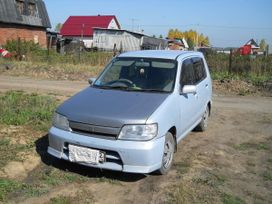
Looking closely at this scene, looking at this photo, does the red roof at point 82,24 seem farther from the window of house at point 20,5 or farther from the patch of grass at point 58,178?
the patch of grass at point 58,178

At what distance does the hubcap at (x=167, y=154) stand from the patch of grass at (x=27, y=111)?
281 centimetres

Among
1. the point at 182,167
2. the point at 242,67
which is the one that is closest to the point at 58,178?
the point at 182,167

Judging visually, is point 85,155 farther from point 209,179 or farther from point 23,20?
point 23,20

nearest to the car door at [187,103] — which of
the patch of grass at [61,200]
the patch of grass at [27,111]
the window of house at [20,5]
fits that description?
the patch of grass at [61,200]

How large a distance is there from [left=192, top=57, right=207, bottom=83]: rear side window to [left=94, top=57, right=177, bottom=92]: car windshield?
101 cm

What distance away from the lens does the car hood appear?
5066 mm

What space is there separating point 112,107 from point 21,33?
32.5 m

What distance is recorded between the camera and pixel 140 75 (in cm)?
642

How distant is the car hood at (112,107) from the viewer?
5.07 meters

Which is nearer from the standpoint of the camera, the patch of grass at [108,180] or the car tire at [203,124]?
the patch of grass at [108,180]

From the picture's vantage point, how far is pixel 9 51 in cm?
2516

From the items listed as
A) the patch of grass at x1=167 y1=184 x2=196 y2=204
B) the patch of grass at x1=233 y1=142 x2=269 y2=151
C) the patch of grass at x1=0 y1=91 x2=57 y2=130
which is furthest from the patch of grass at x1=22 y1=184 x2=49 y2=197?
the patch of grass at x1=233 y1=142 x2=269 y2=151

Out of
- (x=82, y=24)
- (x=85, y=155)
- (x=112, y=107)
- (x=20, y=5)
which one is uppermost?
(x=20, y=5)

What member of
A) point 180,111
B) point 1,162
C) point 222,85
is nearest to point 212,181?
point 180,111
